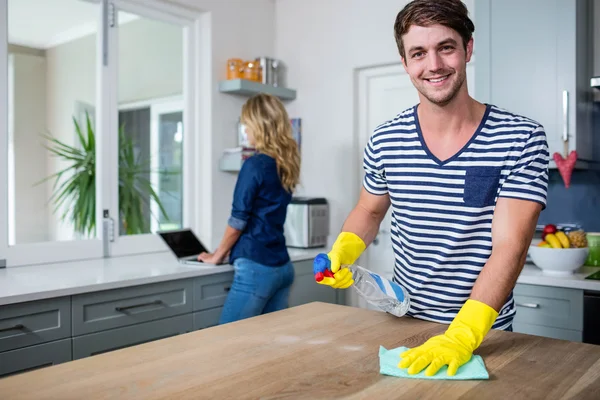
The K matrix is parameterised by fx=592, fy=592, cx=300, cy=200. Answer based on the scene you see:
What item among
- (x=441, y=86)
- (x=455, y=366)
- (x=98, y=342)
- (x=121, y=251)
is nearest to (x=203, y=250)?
(x=121, y=251)

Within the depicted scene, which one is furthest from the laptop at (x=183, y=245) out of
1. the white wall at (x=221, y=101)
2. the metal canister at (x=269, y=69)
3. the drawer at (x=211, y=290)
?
the metal canister at (x=269, y=69)

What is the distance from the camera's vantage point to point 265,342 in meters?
1.25

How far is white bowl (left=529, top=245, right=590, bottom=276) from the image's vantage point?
2.43m

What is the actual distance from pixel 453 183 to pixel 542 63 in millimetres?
1555

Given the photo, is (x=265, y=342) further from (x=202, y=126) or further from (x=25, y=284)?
(x=202, y=126)

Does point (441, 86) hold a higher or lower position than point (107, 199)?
higher

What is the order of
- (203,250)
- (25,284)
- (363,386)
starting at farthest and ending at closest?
1. (203,250)
2. (25,284)
3. (363,386)

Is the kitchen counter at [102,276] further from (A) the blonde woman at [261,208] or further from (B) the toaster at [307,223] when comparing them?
(B) the toaster at [307,223]

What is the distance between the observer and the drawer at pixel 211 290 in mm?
2680

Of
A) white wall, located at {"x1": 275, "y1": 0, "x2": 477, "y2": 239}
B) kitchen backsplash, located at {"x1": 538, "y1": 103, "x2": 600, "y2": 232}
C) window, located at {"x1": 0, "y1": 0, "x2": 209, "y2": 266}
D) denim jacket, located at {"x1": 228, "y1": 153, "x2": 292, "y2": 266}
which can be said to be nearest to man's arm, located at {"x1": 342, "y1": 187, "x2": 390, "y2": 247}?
denim jacket, located at {"x1": 228, "y1": 153, "x2": 292, "y2": 266}

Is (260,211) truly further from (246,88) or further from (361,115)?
(361,115)

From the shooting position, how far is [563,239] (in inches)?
99.9

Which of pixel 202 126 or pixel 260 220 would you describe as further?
pixel 202 126

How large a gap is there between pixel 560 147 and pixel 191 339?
200 centimetres
